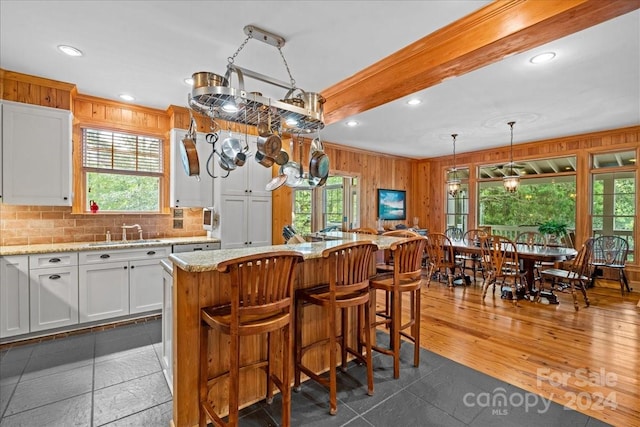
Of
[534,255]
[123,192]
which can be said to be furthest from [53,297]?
[534,255]

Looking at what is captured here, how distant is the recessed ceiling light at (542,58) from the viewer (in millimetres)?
2697

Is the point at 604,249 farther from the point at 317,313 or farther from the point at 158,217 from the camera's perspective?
the point at 158,217

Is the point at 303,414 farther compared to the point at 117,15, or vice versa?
the point at 117,15

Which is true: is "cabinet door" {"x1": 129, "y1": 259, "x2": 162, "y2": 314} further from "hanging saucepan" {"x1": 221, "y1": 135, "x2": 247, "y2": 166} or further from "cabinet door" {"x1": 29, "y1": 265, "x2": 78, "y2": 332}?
"hanging saucepan" {"x1": 221, "y1": 135, "x2": 247, "y2": 166}

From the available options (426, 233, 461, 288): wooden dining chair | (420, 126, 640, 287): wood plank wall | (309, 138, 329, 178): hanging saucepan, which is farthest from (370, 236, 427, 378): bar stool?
(420, 126, 640, 287): wood plank wall

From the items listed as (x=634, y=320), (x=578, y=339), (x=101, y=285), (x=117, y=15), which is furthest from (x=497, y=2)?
(x=101, y=285)

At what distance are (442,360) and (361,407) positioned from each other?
3.34 ft

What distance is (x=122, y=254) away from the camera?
3.47 meters

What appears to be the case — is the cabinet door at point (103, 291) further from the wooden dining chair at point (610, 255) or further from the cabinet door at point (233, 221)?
the wooden dining chair at point (610, 255)

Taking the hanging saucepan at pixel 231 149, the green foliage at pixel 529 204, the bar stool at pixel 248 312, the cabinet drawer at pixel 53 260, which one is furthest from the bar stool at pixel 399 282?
the green foliage at pixel 529 204

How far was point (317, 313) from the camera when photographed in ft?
8.03

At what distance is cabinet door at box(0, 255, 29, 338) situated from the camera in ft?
9.52

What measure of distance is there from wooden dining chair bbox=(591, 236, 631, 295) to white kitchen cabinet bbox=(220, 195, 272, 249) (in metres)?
5.24

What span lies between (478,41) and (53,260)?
14.2 feet
